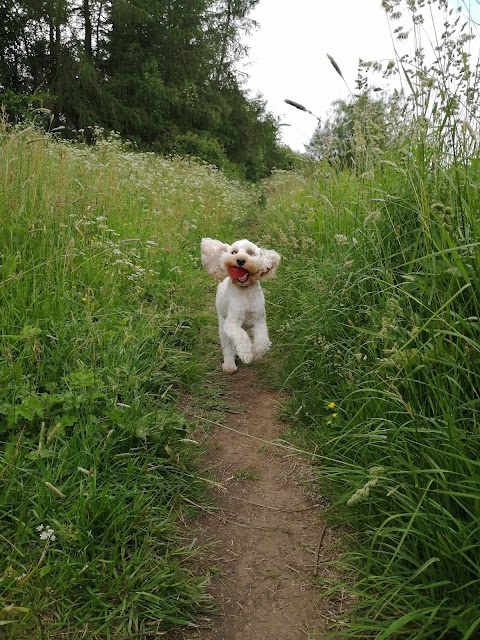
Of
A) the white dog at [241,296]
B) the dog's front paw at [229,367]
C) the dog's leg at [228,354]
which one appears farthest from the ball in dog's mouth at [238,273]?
the dog's front paw at [229,367]

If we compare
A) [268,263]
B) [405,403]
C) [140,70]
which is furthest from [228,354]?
[140,70]

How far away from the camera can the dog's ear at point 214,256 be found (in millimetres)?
3920

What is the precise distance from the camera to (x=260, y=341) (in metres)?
3.66

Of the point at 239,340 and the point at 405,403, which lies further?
the point at 239,340

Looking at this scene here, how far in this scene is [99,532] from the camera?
175 centimetres

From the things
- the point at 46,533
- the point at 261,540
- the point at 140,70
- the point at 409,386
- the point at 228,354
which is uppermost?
the point at 140,70

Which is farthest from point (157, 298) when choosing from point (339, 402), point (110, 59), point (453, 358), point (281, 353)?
point (110, 59)

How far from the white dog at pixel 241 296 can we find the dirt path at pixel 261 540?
0.81 metres

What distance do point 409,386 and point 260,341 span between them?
1.91 m

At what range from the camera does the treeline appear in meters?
16.3

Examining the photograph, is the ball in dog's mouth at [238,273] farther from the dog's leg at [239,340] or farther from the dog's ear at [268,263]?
the dog's leg at [239,340]

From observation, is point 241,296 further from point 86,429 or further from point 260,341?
point 86,429

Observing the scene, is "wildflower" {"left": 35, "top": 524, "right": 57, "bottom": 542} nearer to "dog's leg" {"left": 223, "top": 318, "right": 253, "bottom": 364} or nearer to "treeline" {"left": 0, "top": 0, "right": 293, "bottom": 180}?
"dog's leg" {"left": 223, "top": 318, "right": 253, "bottom": 364}

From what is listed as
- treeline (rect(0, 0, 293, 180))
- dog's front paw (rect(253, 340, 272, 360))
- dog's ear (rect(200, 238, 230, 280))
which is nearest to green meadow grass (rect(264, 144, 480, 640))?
dog's front paw (rect(253, 340, 272, 360))
